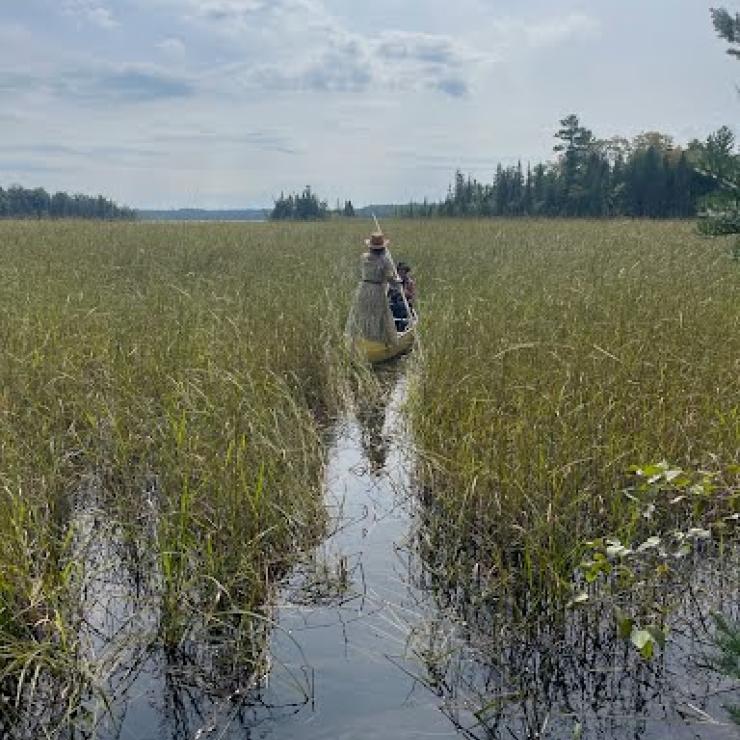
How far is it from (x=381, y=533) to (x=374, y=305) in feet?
14.9

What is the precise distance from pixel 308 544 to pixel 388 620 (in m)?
0.82

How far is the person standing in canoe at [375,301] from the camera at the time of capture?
8750 millimetres

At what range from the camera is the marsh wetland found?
2.97 m

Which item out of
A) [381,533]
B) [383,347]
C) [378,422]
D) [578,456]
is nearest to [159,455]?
[381,533]

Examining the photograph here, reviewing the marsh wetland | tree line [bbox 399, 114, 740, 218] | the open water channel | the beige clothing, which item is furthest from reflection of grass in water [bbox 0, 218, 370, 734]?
tree line [bbox 399, 114, 740, 218]

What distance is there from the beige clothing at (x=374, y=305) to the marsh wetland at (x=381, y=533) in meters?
1.63

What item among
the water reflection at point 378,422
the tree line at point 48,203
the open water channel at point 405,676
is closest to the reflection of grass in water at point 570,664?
the open water channel at point 405,676

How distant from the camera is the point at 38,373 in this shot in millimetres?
5363

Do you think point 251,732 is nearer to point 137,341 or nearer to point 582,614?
point 582,614

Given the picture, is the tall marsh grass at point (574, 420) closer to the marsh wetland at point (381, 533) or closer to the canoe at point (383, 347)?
the marsh wetland at point (381, 533)

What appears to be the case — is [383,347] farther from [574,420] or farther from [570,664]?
[570,664]

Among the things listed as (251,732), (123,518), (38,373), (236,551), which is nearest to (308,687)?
(251,732)

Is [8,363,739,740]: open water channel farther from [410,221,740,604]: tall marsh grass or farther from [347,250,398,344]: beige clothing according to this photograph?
[347,250,398,344]: beige clothing

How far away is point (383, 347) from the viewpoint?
28.8 feet
